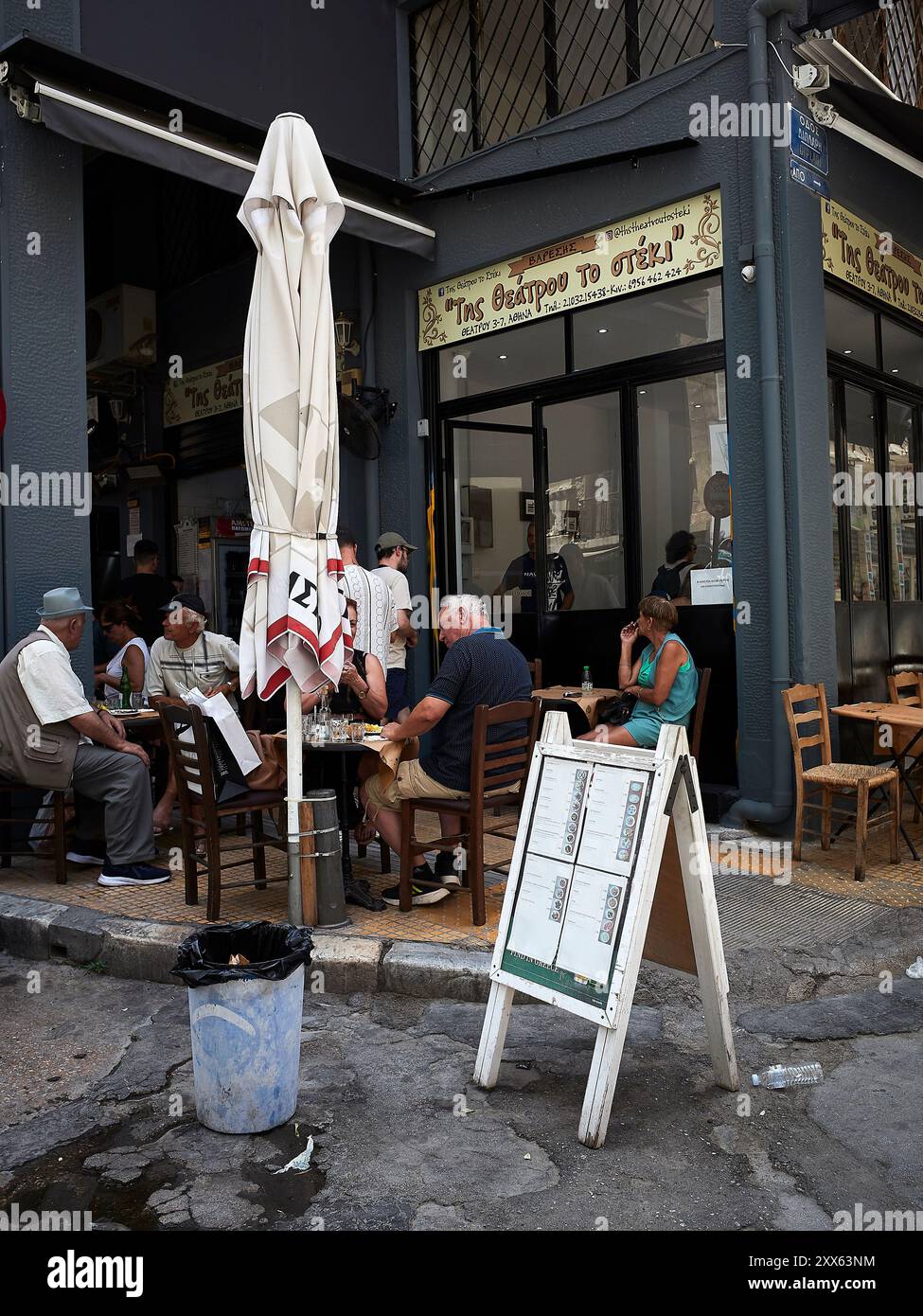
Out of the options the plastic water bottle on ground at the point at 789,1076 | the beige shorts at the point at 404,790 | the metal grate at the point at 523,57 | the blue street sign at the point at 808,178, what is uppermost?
the metal grate at the point at 523,57

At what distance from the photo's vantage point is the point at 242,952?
12.1ft

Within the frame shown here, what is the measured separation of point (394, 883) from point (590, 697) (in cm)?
219

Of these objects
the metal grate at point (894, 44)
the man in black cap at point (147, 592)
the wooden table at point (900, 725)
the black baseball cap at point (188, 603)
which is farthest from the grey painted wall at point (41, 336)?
the metal grate at point (894, 44)

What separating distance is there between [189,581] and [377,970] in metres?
8.17

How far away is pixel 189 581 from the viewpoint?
11914mm

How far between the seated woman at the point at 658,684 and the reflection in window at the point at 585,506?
4.41 feet

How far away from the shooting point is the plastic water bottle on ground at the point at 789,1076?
3.60 meters

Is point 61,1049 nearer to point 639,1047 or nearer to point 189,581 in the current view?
point 639,1047

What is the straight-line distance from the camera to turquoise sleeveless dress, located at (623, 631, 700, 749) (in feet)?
21.6

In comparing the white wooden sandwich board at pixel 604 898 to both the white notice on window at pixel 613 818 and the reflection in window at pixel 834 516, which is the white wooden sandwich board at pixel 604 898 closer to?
the white notice on window at pixel 613 818

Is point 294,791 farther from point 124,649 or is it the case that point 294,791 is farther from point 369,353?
point 369,353

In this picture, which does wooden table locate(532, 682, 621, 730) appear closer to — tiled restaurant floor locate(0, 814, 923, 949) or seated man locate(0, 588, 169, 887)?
tiled restaurant floor locate(0, 814, 923, 949)
